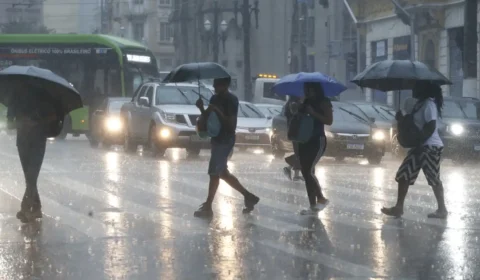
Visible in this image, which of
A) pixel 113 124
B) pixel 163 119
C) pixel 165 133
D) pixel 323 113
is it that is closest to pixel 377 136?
pixel 165 133

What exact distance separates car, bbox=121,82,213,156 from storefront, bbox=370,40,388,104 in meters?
22.0

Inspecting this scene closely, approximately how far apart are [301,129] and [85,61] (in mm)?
27765

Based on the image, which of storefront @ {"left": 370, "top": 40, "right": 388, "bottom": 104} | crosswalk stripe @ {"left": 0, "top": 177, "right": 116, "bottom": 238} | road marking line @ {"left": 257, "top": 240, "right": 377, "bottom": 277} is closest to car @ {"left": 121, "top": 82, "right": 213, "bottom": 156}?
crosswalk stripe @ {"left": 0, "top": 177, "right": 116, "bottom": 238}

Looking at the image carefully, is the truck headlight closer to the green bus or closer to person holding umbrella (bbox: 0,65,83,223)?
the green bus

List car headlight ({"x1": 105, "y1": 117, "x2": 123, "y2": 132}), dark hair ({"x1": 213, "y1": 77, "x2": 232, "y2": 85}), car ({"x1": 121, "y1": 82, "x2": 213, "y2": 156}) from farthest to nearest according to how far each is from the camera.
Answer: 1. car headlight ({"x1": 105, "y1": 117, "x2": 123, "y2": 132})
2. car ({"x1": 121, "y1": 82, "x2": 213, "y2": 156})
3. dark hair ({"x1": 213, "y1": 77, "x2": 232, "y2": 85})

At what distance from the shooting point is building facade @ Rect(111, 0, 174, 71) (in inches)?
4695

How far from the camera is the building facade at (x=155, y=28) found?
119 m

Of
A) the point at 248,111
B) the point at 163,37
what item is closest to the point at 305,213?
the point at 248,111

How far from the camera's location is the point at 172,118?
30250 millimetres

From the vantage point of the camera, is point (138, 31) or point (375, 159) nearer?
point (375, 159)

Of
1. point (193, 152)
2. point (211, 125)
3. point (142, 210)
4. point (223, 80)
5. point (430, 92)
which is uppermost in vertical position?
point (223, 80)

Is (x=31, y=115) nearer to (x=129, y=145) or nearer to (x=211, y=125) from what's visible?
(x=211, y=125)

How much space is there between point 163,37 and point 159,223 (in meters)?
106

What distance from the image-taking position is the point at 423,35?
4944cm
